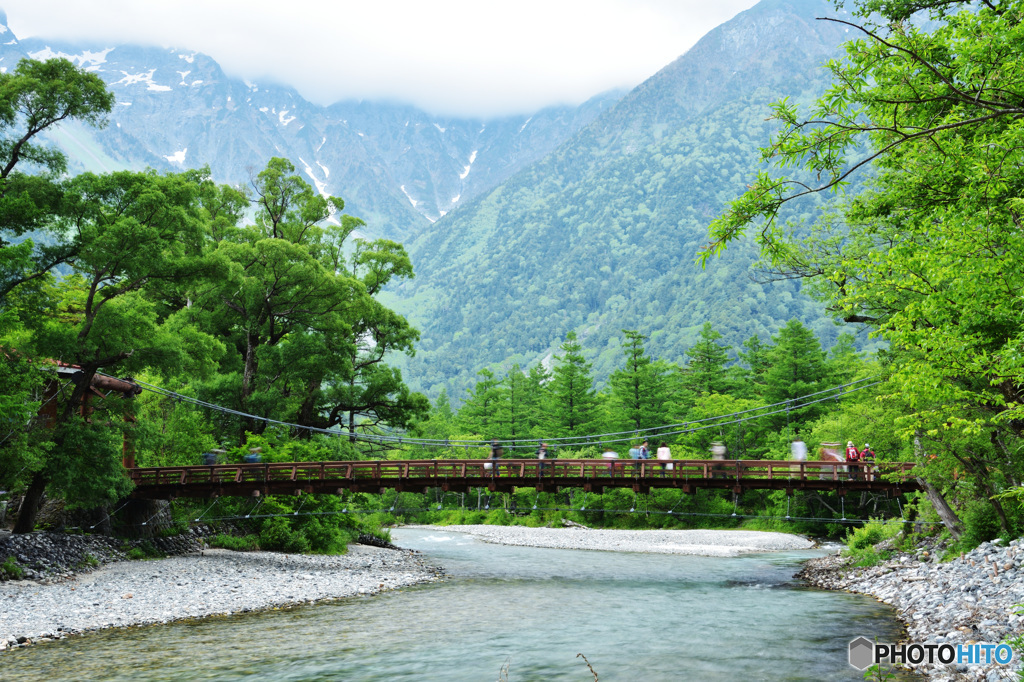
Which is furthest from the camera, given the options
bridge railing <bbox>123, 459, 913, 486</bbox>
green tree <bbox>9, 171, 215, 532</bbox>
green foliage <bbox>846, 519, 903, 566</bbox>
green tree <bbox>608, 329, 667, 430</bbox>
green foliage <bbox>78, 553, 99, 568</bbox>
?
green tree <bbox>608, 329, 667, 430</bbox>

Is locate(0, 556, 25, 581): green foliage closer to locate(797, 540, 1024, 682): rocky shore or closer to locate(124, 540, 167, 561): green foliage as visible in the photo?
locate(124, 540, 167, 561): green foliage

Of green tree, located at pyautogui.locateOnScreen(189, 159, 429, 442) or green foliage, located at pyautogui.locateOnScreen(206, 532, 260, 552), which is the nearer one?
green foliage, located at pyautogui.locateOnScreen(206, 532, 260, 552)

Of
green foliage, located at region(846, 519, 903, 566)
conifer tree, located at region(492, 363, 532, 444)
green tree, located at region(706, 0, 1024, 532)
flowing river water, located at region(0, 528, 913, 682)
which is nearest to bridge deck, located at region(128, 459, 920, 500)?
green foliage, located at region(846, 519, 903, 566)

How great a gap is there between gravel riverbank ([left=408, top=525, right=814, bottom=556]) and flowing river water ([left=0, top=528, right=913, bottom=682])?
11.0 meters

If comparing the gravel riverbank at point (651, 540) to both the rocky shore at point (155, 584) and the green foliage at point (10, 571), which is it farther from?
the green foliage at point (10, 571)

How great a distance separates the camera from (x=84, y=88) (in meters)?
18.4

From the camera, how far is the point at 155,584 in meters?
18.0

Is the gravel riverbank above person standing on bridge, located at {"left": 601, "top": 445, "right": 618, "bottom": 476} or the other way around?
the other way around

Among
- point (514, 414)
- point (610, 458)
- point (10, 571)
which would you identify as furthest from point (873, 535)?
point (514, 414)

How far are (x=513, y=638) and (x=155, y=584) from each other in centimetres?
971

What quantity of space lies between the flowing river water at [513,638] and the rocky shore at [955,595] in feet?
2.40

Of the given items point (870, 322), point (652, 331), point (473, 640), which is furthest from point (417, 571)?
point (652, 331)

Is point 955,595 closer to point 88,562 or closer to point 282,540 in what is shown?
point 88,562

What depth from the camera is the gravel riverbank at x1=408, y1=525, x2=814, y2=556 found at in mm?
32719
